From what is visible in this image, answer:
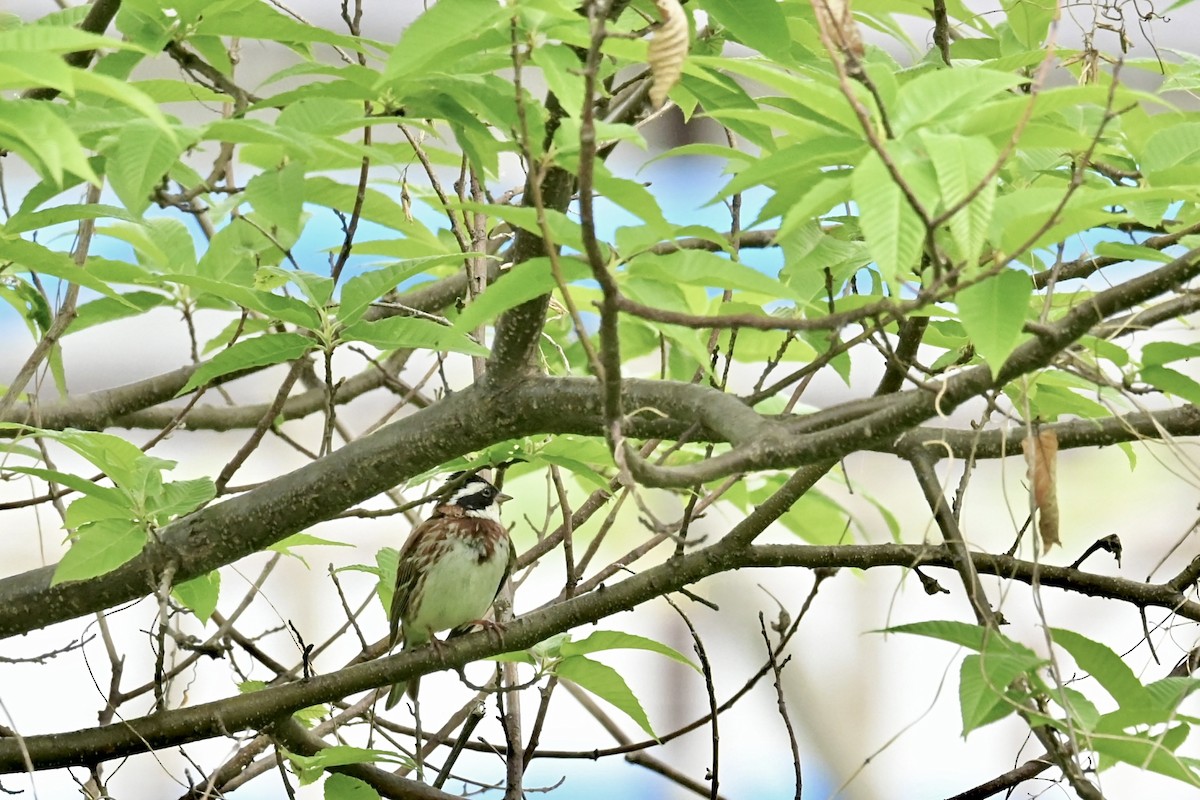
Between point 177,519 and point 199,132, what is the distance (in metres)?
0.75

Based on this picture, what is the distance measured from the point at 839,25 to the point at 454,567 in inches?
85.3

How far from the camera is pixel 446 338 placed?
4.42 ft

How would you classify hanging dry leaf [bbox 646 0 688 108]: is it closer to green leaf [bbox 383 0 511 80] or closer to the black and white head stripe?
green leaf [bbox 383 0 511 80]

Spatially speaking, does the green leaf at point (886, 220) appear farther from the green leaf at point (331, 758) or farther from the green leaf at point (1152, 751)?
the green leaf at point (331, 758)

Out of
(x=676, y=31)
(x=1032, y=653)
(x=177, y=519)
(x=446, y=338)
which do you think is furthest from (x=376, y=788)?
(x=676, y=31)

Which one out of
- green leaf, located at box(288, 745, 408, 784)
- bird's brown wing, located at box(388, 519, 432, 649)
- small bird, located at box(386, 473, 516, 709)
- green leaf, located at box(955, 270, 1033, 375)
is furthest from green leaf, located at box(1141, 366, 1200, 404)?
small bird, located at box(386, 473, 516, 709)

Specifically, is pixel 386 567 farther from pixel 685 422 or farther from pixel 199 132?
pixel 199 132

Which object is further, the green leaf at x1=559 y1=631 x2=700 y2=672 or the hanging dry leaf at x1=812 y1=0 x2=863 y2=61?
the green leaf at x1=559 y1=631 x2=700 y2=672

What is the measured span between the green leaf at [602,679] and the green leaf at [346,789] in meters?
0.34

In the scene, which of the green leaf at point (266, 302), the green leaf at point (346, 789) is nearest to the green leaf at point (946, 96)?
the green leaf at point (266, 302)

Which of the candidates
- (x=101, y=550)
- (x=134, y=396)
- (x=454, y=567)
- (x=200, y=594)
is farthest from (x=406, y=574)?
(x=101, y=550)

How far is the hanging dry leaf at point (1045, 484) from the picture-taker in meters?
1.23

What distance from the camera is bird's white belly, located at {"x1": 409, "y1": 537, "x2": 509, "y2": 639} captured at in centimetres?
293

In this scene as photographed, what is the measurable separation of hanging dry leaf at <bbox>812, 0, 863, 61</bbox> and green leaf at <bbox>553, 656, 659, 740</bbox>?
39.7 inches
